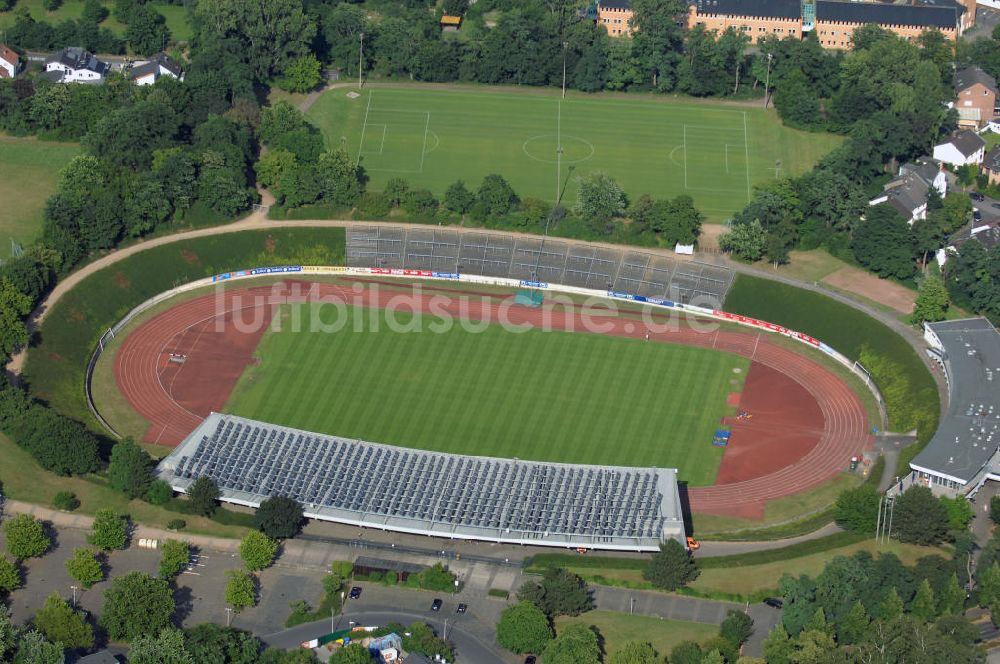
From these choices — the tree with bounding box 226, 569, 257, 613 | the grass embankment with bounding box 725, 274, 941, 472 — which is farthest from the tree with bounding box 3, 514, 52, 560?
the grass embankment with bounding box 725, 274, 941, 472

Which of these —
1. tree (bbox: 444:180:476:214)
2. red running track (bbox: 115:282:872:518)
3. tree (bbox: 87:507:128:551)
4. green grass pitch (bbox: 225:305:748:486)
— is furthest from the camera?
tree (bbox: 444:180:476:214)

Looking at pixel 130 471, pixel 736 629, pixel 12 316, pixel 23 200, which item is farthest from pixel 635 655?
pixel 23 200

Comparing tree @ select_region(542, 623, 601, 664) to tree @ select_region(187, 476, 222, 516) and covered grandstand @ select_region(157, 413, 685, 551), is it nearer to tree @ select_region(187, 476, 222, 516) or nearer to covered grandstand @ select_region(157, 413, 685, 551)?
covered grandstand @ select_region(157, 413, 685, 551)

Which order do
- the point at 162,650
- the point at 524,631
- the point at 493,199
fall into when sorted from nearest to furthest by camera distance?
the point at 162,650
the point at 524,631
the point at 493,199

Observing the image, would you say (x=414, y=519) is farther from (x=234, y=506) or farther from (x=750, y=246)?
(x=750, y=246)

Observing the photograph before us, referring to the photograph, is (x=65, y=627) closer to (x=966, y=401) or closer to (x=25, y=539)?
(x=25, y=539)

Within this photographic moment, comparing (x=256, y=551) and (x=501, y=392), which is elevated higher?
(x=256, y=551)

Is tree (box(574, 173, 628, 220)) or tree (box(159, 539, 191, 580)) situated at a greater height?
tree (box(574, 173, 628, 220))

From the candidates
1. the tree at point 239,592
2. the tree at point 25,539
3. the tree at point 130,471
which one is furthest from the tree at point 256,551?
the tree at point 25,539
